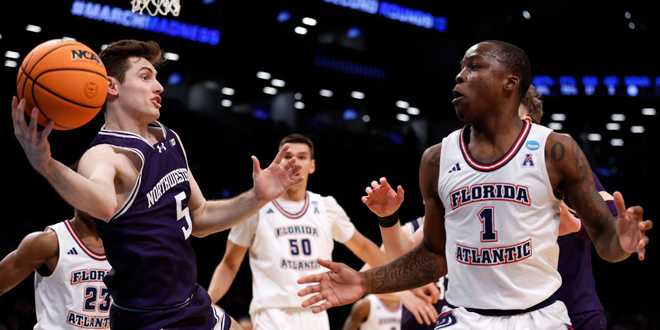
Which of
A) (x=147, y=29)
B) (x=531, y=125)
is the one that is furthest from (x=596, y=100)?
(x=531, y=125)

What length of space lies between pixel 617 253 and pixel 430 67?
20.9 m

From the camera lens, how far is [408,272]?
429cm

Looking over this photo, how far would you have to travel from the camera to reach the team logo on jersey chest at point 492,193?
3.82 metres

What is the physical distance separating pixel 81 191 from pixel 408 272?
168 cm

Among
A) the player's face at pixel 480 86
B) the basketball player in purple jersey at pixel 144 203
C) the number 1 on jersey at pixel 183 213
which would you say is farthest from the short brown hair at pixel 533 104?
the number 1 on jersey at pixel 183 213

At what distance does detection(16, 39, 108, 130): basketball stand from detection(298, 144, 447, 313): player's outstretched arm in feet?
4.39

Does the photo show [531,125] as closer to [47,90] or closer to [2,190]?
[47,90]

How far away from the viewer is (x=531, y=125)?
4078mm

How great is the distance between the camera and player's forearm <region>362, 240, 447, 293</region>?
13.9ft

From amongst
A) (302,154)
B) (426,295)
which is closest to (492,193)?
(426,295)

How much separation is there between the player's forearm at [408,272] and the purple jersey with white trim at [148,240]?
92cm

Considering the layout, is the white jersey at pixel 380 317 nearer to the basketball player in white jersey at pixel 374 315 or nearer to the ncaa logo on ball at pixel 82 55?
the basketball player in white jersey at pixel 374 315

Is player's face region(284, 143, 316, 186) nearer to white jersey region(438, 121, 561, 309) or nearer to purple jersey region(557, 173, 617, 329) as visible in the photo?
purple jersey region(557, 173, 617, 329)

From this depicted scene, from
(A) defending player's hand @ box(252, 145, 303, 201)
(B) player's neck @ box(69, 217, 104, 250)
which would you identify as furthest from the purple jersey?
(B) player's neck @ box(69, 217, 104, 250)
